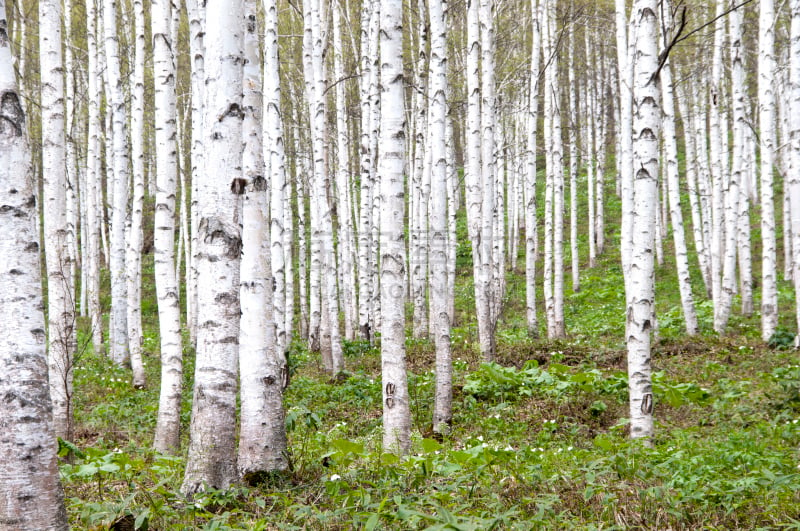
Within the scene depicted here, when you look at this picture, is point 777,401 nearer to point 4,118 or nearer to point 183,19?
point 4,118

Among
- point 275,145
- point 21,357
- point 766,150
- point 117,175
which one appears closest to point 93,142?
point 117,175

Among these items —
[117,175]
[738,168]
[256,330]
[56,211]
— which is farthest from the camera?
[738,168]

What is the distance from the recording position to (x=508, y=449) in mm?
4656

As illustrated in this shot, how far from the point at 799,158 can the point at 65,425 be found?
34.7ft

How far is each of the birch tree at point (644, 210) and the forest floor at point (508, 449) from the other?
19.1 inches

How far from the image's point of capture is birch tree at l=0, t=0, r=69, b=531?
2.68m

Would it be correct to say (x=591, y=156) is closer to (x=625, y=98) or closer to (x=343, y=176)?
(x=625, y=98)

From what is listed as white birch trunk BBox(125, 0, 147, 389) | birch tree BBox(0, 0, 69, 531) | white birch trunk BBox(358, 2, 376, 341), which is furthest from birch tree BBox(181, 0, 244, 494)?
white birch trunk BBox(358, 2, 376, 341)

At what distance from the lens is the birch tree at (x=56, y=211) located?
5.71 meters

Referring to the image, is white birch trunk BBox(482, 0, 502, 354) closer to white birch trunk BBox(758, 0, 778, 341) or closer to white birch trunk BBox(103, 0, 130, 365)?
white birch trunk BBox(758, 0, 778, 341)

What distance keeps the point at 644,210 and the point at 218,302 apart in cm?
393

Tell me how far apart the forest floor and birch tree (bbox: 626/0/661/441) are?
0.48 meters

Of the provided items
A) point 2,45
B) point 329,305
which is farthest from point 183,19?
point 2,45

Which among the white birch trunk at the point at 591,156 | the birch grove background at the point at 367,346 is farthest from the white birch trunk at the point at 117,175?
the white birch trunk at the point at 591,156
